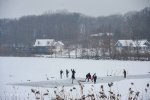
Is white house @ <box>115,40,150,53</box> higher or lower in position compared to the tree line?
lower

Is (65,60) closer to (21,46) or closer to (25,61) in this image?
(25,61)

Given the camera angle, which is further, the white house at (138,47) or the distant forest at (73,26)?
the white house at (138,47)

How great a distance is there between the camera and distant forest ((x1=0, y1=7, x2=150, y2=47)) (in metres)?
27.5

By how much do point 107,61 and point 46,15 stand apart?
34.8ft

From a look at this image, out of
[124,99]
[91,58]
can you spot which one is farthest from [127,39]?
[124,99]

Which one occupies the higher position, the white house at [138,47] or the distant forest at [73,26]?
the distant forest at [73,26]

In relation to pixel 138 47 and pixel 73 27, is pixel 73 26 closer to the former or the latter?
pixel 73 27

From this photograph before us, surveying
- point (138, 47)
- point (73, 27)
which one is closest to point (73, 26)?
point (73, 27)

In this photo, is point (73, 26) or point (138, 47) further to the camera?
point (138, 47)

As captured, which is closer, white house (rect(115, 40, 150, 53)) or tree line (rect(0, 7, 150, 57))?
tree line (rect(0, 7, 150, 57))

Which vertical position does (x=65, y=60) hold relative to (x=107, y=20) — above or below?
below

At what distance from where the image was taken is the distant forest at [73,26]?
27495mm

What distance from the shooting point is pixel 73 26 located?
32.8 m

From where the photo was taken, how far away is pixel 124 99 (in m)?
9.55
